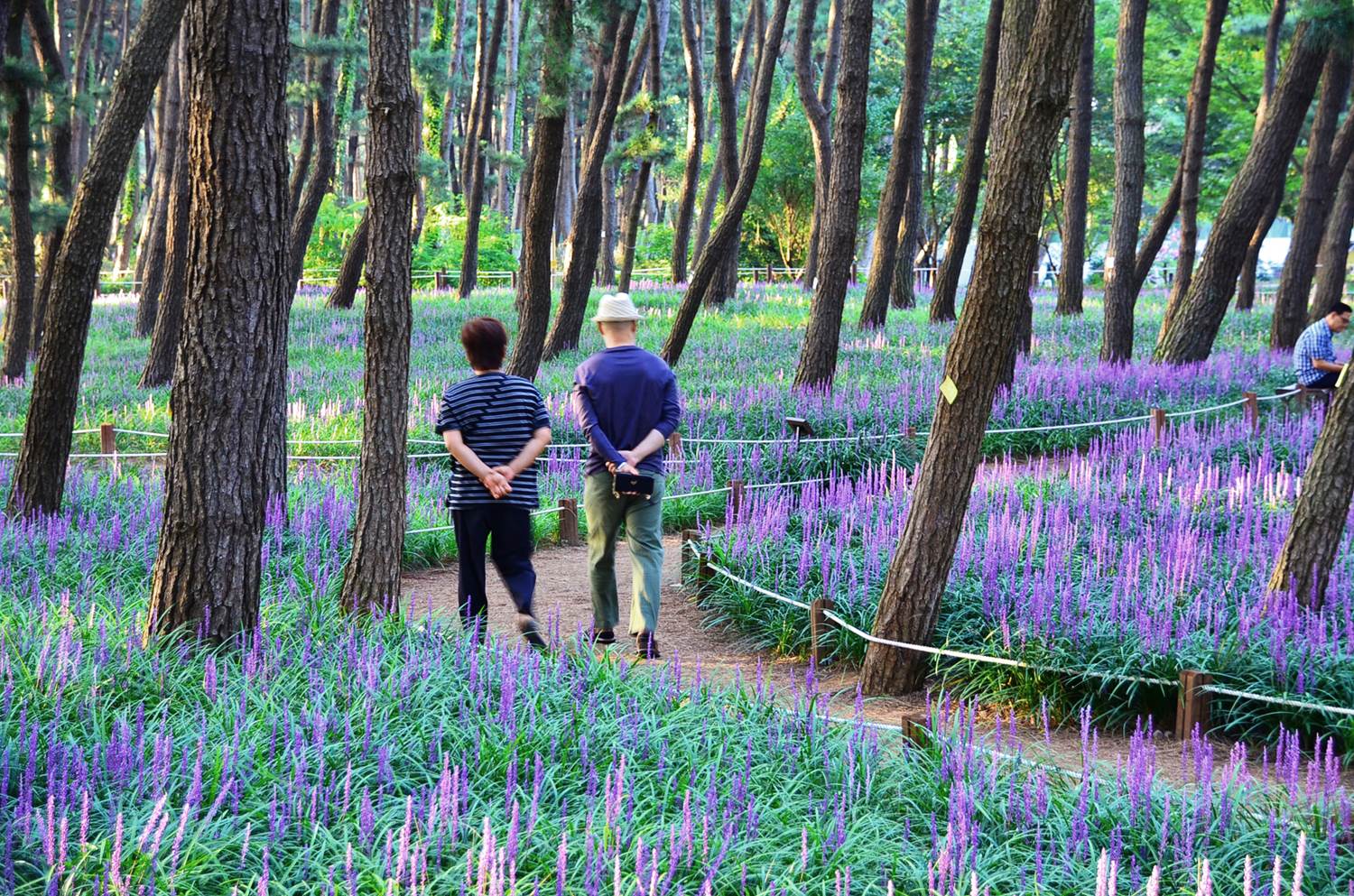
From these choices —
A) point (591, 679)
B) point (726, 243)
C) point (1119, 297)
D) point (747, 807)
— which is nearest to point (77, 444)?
point (726, 243)

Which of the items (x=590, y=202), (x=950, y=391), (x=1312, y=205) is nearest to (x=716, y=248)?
(x=590, y=202)

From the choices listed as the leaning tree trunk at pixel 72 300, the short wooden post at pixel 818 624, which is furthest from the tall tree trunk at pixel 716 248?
the short wooden post at pixel 818 624

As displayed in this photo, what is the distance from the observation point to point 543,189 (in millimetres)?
15602

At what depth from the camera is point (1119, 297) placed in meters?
19.2

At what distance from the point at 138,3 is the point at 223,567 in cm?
4994

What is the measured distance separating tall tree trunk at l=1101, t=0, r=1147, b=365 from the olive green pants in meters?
13.0

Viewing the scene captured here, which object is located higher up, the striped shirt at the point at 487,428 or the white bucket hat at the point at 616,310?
the white bucket hat at the point at 616,310

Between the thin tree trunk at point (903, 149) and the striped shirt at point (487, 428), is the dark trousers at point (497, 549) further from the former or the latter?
the thin tree trunk at point (903, 149)

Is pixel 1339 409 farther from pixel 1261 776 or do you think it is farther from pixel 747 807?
pixel 747 807

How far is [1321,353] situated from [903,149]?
795 cm

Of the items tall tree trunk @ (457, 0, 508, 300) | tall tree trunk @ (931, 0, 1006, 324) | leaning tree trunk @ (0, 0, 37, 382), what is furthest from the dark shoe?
tall tree trunk @ (457, 0, 508, 300)

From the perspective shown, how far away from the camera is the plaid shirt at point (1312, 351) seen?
1484cm

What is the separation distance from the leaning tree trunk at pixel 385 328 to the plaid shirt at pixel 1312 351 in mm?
11420

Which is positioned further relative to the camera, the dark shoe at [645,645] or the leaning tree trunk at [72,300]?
the leaning tree trunk at [72,300]
